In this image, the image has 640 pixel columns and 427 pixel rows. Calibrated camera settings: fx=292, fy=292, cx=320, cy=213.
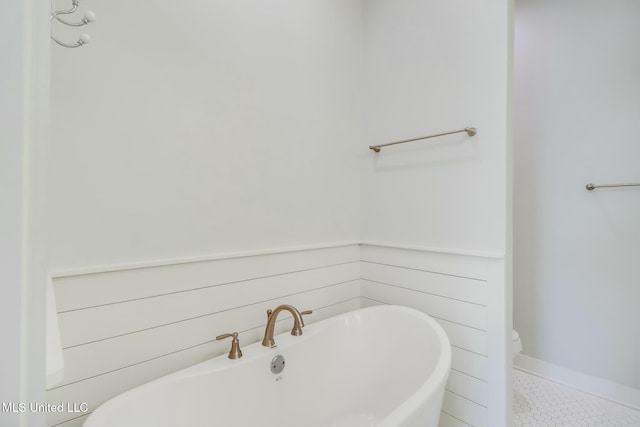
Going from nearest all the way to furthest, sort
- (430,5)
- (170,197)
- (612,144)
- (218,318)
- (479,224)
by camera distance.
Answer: (170,197)
(218,318)
(479,224)
(430,5)
(612,144)

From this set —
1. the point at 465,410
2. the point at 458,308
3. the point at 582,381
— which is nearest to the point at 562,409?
the point at 582,381

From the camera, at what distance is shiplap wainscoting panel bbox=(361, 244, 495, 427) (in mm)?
1466

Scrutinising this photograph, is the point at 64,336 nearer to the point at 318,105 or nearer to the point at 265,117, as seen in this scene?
the point at 265,117

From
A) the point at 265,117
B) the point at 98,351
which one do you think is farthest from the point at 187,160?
the point at 98,351

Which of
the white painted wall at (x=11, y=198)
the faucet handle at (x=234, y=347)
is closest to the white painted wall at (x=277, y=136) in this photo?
the faucet handle at (x=234, y=347)

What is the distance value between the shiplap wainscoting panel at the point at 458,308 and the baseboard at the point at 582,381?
1160 millimetres

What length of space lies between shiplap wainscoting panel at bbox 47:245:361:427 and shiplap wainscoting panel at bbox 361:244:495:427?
67 centimetres

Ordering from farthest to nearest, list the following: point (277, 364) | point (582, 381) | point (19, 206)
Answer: point (582, 381)
point (277, 364)
point (19, 206)

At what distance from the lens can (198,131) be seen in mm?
1304

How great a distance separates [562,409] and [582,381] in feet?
1.24

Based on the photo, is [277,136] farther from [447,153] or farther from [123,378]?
[123,378]

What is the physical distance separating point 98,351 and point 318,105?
1608 mm

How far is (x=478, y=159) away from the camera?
1.50 metres

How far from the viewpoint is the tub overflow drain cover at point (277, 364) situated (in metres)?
1.34
